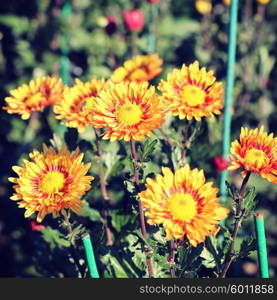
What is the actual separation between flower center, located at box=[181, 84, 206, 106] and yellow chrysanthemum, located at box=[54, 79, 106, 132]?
0.83ft

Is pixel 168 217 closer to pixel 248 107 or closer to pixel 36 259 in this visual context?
pixel 36 259

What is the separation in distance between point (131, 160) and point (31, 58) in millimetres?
1569

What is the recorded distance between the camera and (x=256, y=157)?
1021 millimetres

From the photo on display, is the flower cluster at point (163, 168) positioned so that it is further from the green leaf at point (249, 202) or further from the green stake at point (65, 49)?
the green stake at point (65, 49)

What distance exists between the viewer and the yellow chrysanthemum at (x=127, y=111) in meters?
1.03

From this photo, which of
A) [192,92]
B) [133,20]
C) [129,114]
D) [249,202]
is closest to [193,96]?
[192,92]

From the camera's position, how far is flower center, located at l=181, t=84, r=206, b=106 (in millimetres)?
1176

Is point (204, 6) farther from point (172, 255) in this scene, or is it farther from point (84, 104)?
point (172, 255)

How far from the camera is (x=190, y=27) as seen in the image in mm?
2734

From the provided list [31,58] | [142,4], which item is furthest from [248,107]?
[31,58]

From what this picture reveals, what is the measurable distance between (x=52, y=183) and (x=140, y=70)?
634 mm

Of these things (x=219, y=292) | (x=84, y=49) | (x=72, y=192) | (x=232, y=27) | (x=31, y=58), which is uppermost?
(x=84, y=49)

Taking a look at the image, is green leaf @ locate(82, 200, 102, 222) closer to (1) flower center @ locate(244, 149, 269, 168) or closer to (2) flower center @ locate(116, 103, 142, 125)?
(2) flower center @ locate(116, 103, 142, 125)

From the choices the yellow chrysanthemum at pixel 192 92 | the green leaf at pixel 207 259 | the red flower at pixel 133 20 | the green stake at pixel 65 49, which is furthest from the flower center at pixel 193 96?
the green stake at pixel 65 49
